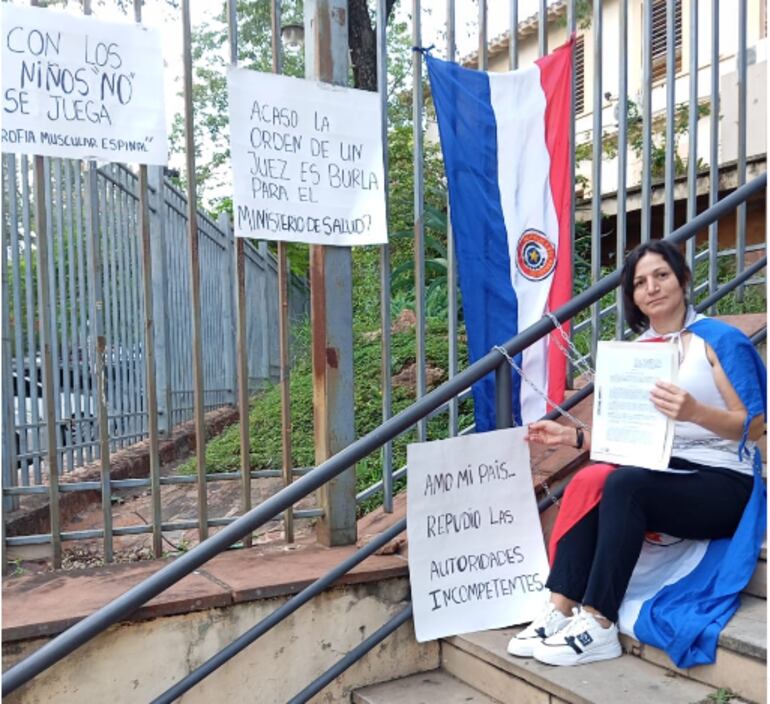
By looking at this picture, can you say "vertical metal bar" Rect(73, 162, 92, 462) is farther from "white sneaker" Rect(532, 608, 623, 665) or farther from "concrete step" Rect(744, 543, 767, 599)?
"concrete step" Rect(744, 543, 767, 599)

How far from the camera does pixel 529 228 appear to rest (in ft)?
10.5

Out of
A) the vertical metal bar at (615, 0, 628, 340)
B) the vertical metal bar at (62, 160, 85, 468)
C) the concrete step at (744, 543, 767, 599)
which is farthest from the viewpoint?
the vertical metal bar at (62, 160, 85, 468)

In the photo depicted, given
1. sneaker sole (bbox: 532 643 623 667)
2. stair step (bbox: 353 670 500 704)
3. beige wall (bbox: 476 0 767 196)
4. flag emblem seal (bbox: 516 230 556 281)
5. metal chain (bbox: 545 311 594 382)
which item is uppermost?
beige wall (bbox: 476 0 767 196)

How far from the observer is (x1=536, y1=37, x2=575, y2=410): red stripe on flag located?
127 inches

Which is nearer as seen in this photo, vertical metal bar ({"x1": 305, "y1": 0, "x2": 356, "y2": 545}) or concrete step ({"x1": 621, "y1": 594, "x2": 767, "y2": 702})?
concrete step ({"x1": 621, "y1": 594, "x2": 767, "y2": 702})

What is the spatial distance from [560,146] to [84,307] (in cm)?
258

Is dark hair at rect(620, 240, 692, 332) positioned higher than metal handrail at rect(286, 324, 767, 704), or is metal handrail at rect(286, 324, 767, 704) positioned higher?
dark hair at rect(620, 240, 692, 332)

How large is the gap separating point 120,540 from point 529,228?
222 centimetres

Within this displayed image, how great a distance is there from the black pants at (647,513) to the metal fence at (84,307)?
184 cm

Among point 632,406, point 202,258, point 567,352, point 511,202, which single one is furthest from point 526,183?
point 202,258

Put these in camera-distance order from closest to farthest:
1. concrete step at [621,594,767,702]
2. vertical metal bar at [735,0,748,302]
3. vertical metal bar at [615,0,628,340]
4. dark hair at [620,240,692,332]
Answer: concrete step at [621,594,767,702] → dark hair at [620,240,692,332] → vertical metal bar at [615,0,628,340] → vertical metal bar at [735,0,748,302]

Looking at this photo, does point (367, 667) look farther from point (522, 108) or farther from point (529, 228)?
point (522, 108)

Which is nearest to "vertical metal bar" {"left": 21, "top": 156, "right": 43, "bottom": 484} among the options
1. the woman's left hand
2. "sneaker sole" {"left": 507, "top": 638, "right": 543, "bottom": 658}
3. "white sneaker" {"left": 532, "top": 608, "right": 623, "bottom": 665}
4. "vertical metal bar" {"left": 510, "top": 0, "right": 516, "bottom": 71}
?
"vertical metal bar" {"left": 510, "top": 0, "right": 516, "bottom": 71}

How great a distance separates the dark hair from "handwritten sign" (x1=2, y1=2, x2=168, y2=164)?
5.42ft
